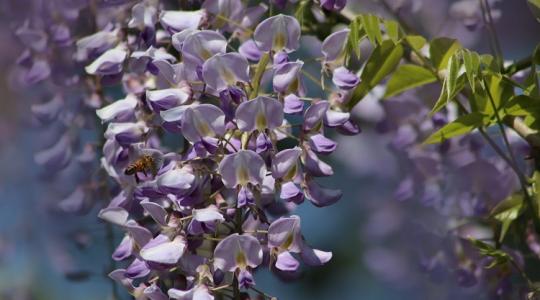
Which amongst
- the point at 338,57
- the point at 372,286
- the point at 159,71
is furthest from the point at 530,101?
the point at 372,286

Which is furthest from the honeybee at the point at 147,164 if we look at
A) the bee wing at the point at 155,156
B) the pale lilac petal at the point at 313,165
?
the pale lilac petal at the point at 313,165

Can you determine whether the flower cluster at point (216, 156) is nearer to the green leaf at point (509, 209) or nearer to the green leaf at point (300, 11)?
the green leaf at point (300, 11)

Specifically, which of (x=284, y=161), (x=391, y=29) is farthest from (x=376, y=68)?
(x=284, y=161)

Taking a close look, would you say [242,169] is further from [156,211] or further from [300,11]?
[300,11]

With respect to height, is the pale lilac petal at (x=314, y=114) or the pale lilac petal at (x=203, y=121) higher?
the pale lilac petal at (x=203, y=121)

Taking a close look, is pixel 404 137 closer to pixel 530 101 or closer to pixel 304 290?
pixel 530 101

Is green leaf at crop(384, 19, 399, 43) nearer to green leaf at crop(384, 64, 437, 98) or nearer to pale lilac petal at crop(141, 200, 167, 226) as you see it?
green leaf at crop(384, 64, 437, 98)

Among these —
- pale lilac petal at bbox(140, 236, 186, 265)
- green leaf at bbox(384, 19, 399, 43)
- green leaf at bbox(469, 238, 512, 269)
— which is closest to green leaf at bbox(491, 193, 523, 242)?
green leaf at bbox(469, 238, 512, 269)
